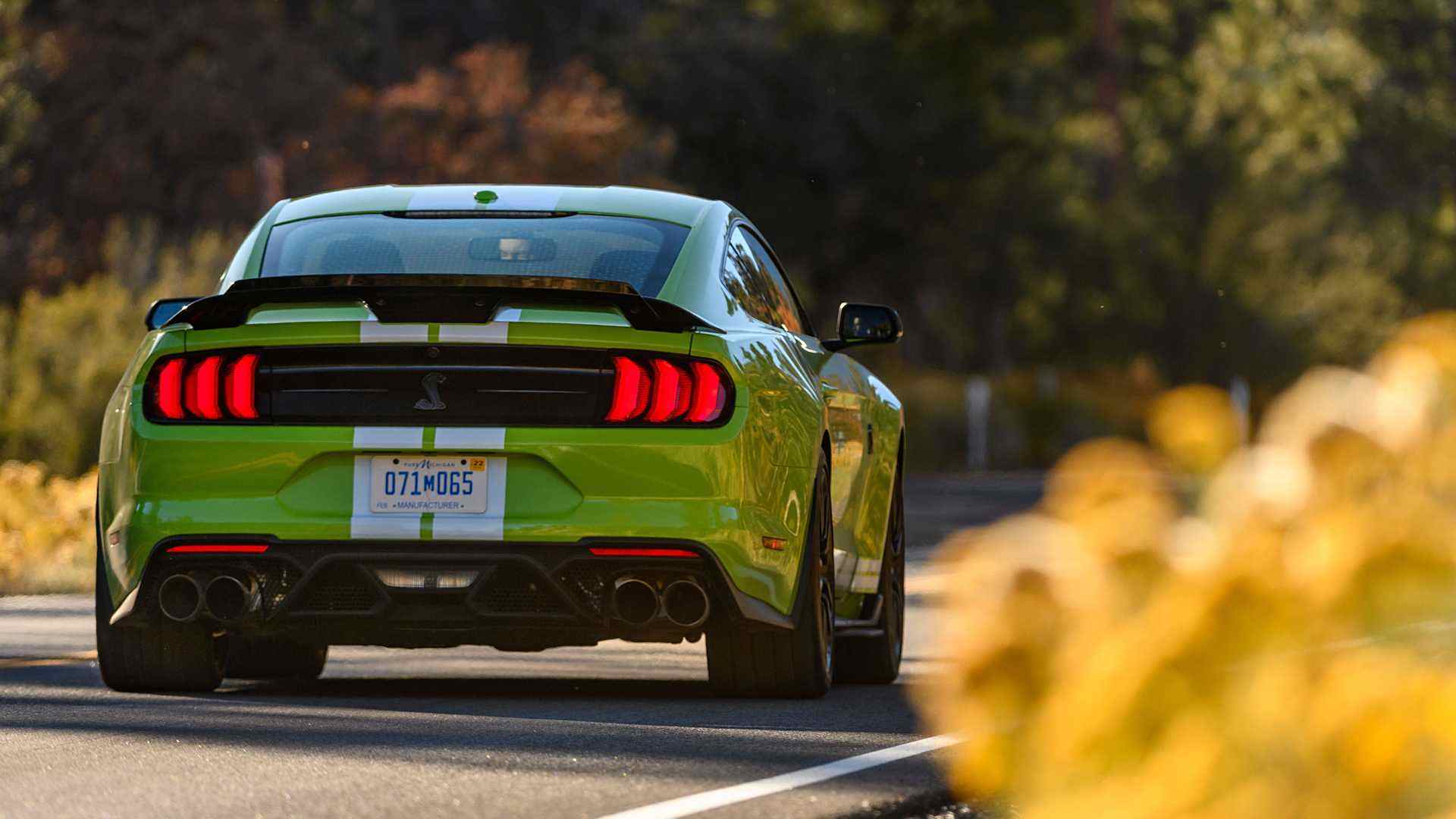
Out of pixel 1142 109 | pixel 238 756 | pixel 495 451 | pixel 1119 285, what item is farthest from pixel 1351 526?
pixel 1142 109

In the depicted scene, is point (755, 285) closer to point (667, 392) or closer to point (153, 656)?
point (667, 392)

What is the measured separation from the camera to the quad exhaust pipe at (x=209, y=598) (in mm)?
8578

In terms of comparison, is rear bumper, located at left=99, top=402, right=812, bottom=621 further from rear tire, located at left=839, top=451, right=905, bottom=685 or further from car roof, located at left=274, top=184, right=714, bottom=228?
rear tire, located at left=839, top=451, right=905, bottom=685

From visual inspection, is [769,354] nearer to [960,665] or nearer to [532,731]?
[532,731]

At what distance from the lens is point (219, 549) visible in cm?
855

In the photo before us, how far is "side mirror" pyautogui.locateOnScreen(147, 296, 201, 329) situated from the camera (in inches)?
368

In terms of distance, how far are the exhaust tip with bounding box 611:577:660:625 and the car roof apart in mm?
1437

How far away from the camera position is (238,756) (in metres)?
7.51

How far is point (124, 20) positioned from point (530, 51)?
1546 cm

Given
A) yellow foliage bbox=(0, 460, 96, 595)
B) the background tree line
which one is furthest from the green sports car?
the background tree line

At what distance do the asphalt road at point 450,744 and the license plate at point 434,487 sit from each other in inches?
24.4

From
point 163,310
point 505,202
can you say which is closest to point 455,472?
point 505,202

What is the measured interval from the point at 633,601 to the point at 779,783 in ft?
5.21

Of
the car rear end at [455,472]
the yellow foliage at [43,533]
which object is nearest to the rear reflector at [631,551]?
the car rear end at [455,472]
